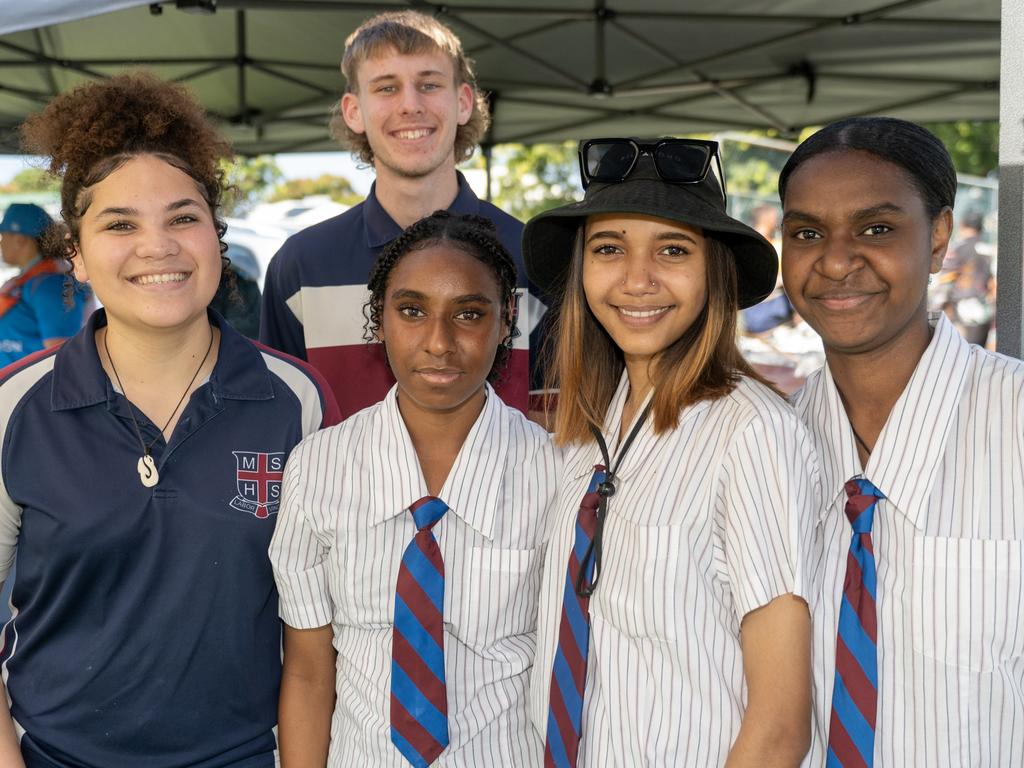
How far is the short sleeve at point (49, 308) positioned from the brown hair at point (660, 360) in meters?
3.50

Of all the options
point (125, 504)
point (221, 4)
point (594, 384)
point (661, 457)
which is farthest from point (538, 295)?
point (221, 4)

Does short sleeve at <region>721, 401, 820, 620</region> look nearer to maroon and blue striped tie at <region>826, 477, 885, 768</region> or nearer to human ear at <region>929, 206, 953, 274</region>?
maroon and blue striped tie at <region>826, 477, 885, 768</region>

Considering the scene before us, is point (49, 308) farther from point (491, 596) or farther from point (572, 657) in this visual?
point (572, 657)

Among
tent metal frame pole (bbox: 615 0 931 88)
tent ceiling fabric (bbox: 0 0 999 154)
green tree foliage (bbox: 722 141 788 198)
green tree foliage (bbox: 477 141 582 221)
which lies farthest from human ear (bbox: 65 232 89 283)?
green tree foliage (bbox: 477 141 582 221)

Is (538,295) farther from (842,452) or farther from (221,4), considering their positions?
(221,4)

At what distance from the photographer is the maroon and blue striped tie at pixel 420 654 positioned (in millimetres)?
1912

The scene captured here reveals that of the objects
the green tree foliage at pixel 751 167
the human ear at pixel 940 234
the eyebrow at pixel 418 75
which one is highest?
the green tree foliage at pixel 751 167

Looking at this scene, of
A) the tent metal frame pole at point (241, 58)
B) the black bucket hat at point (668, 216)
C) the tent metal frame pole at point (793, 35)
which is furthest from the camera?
the tent metal frame pole at point (241, 58)

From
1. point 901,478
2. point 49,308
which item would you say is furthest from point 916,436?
point 49,308

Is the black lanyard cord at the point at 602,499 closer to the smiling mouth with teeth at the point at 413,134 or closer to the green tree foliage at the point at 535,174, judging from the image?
the smiling mouth with teeth at the point at 413,134

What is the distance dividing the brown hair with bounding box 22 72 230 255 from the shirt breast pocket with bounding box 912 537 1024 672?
173 centimetres

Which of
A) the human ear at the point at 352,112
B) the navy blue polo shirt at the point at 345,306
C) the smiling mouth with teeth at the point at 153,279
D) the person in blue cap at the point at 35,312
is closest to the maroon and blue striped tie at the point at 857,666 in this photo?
the navy blue polo shirt at the point at 345,306

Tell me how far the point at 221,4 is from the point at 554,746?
453cm

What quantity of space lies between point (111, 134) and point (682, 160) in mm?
1217
